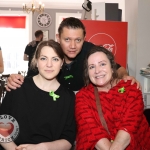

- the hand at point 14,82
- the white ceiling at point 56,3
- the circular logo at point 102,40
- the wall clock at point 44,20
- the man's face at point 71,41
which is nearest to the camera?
the hand at point 14,82

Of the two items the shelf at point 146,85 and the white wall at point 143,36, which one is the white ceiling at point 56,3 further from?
the shelf at point 146,85

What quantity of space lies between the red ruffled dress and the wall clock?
7374 mm

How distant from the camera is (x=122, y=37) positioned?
121 inches

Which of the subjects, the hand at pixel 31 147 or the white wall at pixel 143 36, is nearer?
the hand at pixel 31 147

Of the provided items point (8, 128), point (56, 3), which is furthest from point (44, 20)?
point (8, 128)

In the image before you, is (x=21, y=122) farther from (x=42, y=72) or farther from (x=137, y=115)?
(x=137, y=115)

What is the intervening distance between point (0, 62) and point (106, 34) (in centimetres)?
130

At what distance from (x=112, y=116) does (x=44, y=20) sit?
756 cm

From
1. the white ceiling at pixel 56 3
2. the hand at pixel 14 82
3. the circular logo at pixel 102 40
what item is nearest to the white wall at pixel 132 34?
the circular logo at pixel 102 40

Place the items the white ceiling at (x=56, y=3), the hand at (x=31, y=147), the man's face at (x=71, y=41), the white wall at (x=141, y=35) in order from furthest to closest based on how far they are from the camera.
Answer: the white ceiling at (x=56, y=3) → the white wall at (x=141, y=35) → the man's face at (x=71, y=41) → the hand at (x=31, y=147)

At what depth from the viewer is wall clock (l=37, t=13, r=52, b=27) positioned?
28.9ft

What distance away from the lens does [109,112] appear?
1709mm

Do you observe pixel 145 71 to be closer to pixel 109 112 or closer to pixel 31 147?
pixel 109 112

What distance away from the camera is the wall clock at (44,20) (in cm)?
880
